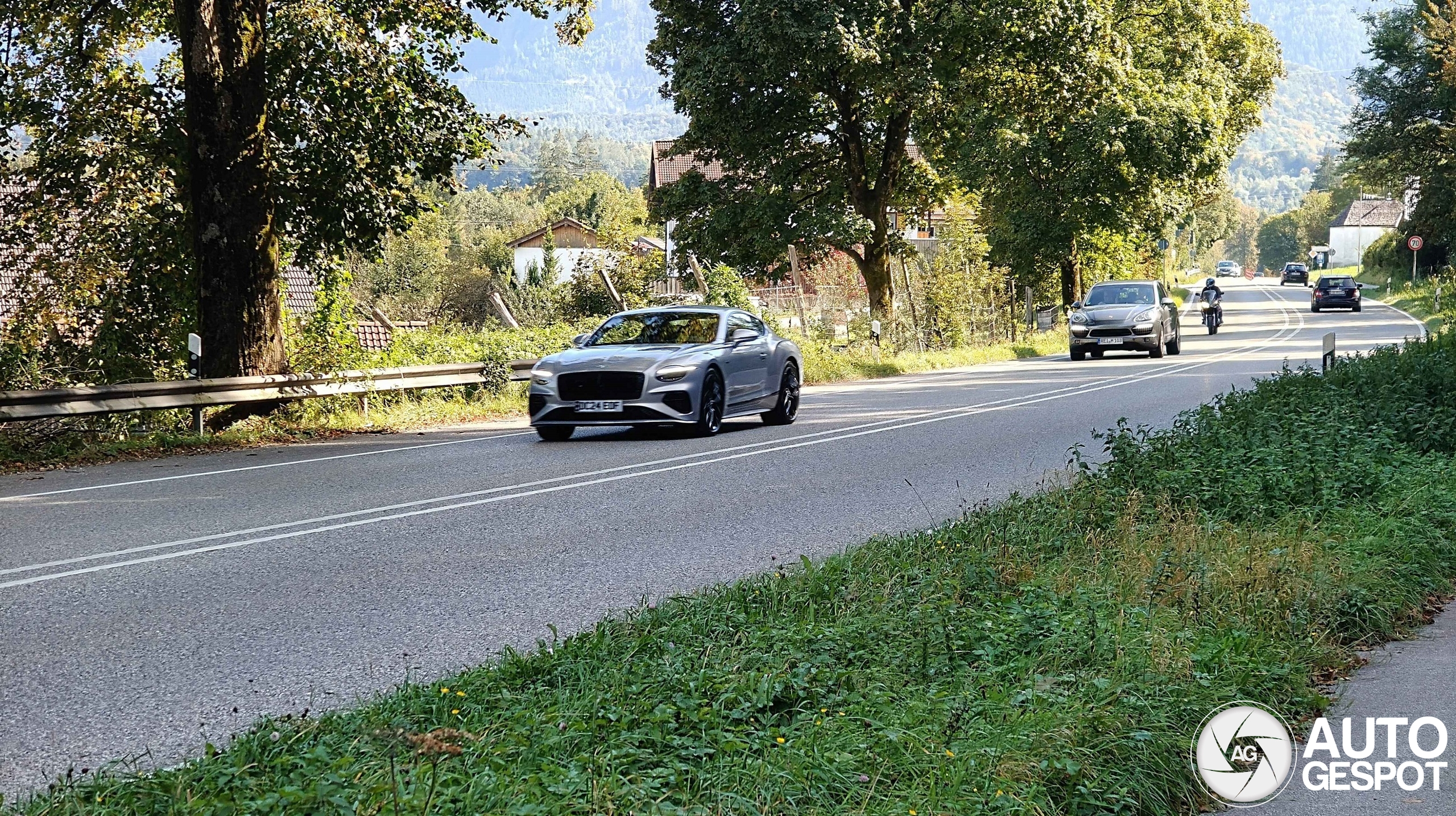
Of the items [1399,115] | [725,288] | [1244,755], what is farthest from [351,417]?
[1399,115]

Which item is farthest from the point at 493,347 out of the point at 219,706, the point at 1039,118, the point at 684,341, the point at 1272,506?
the point at 1039,118

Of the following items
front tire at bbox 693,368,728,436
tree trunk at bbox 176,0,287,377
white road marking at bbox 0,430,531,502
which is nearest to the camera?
A: white road marking at bbox 0,430,531,502

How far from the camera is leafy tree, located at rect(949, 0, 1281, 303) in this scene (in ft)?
147

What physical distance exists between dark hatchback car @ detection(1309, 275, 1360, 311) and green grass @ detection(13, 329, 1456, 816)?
5853 centimetres

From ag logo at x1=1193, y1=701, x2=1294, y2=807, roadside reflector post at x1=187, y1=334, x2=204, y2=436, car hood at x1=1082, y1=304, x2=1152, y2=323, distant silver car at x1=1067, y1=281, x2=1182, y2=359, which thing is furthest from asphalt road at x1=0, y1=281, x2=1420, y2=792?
car hood at x1=1082, y1=304, x2=1152, y2=323

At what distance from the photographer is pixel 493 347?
2134 cm

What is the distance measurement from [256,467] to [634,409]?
12.8 feet

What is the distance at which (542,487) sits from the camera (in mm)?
11484

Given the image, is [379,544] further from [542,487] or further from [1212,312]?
[1212,312]

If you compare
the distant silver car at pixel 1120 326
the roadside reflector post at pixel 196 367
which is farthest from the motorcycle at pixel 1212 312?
the roadside reflector post at pixel 196 367

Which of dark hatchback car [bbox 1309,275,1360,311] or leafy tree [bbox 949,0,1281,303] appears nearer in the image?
leafy tree [bbox 949,0,1281,303]

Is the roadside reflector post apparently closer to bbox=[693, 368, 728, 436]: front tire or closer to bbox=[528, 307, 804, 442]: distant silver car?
bbox=[528, 307, 804, 442]: distant silver car

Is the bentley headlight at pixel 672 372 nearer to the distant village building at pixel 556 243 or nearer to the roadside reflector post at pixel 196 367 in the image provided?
the roadside reflector post at pixel 196 367

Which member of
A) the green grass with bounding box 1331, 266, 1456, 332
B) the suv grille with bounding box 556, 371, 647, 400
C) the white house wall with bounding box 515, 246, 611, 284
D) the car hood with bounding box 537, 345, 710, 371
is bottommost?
the green grass with bounding box 1331, 266, 1456, 332
